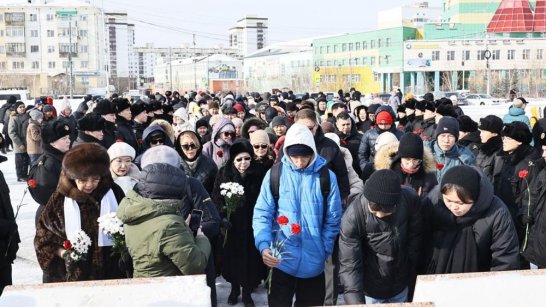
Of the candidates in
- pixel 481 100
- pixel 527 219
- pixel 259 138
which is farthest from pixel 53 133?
pixel 481 100

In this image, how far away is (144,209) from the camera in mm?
3547

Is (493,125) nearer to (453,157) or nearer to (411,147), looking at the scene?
(453,157)

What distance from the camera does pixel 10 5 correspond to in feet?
285

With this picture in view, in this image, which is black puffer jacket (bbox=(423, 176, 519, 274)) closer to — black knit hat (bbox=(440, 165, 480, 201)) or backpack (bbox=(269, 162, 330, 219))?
Result: black knit hat (bbox=(440, 165, 480, 201))

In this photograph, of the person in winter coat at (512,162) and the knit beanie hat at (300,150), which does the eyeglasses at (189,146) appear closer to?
the knit beanie hat at (300,150)

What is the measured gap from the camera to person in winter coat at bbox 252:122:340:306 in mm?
4441

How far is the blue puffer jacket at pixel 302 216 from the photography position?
4449 mm

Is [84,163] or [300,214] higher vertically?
[84,163]

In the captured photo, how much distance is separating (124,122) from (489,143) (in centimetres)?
490

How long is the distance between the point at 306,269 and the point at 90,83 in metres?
86.0

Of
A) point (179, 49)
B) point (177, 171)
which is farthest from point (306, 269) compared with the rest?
point (179, 49)

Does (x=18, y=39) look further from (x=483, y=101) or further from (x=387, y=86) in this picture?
(x=483, y=101)

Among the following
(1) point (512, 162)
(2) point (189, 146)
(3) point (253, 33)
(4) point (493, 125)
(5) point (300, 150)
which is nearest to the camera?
(5) point (300, 150)

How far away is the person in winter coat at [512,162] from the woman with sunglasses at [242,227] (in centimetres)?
251
